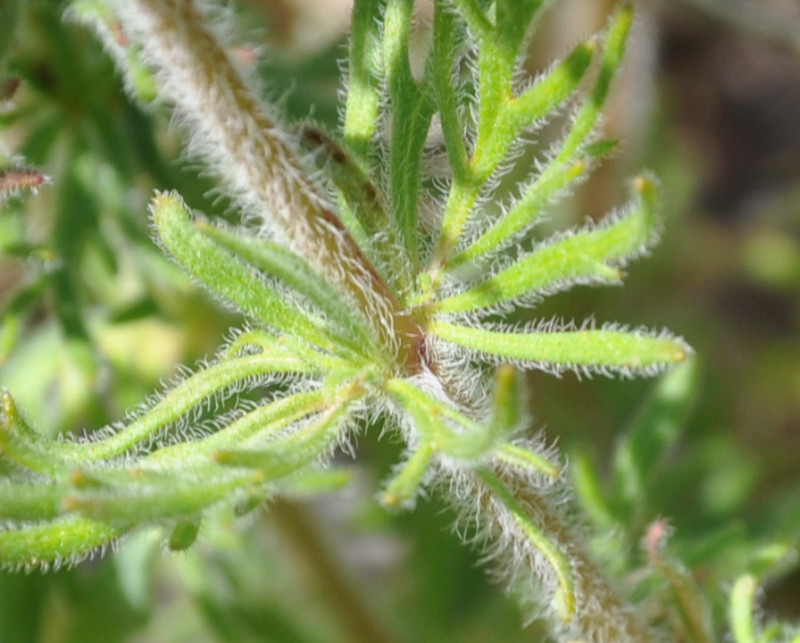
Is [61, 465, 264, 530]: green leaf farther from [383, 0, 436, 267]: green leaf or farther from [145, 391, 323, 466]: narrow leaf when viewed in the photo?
[383, 0, 436, 267]: green leaf

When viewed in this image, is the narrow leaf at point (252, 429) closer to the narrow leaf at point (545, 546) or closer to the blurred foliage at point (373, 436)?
the narrow leaf at point (545, 546)

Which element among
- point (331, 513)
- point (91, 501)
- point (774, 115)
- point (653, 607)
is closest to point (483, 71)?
point (91, 501)

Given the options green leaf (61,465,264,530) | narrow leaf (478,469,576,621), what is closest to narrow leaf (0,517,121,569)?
green leaf (61,465,264,530)

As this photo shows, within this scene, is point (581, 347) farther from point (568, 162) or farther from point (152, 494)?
point (152, 494)

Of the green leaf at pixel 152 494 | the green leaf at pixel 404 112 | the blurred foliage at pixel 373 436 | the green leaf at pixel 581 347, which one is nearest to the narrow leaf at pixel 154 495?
the green leaf at pixel 152 494

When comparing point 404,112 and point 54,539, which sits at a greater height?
point 404,112

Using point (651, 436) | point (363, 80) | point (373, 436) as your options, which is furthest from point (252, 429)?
point (373, 436)
